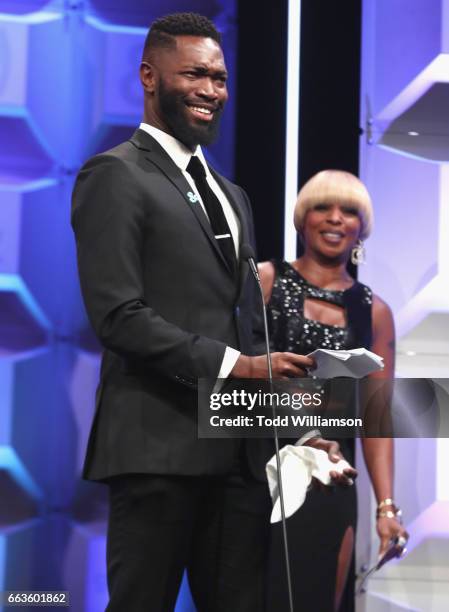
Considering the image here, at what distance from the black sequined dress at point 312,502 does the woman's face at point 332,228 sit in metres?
0.10

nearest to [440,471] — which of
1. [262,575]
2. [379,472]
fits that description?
[379,472]

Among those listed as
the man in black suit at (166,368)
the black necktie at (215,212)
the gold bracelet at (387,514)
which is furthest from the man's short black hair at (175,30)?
the gold bracelet at (387,514)

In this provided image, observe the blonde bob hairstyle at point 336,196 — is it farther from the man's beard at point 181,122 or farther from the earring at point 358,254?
the man's beard at point 181,122

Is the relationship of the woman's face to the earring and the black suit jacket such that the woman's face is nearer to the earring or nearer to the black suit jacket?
the earring

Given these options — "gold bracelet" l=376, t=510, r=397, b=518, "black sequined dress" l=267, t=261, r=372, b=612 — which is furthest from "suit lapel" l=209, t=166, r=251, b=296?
"gold bracelet" l=376, t=510, r=397, b=518

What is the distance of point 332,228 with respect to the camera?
262 centimetres

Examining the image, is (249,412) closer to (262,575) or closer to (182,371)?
(182,371)

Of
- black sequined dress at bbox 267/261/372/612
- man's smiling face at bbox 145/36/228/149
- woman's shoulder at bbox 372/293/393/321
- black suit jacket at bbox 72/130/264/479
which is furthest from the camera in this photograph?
woman's shoulder at bbox 372/293/393/321

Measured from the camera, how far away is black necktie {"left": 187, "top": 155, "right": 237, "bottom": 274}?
181 cm

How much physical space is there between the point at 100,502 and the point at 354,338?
0.91m

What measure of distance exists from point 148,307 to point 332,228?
106cm

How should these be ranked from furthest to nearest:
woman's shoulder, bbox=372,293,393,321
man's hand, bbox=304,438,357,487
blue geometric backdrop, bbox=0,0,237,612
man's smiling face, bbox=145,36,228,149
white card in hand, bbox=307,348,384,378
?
blue geometric backdrop, bbox=0,0,237,612
woman's shoulder, bbox=372,293,393,321
man's smiling face, bbox=145,36,228,149
man's hand, bbox=304,438,357,487
white card in hand, bbox=307,348,384,378

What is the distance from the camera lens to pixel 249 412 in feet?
5.17

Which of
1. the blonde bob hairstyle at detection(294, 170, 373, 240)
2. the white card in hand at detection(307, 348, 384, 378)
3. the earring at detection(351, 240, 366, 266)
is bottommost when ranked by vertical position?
the earring at detection(351, 240, 366, 266)
